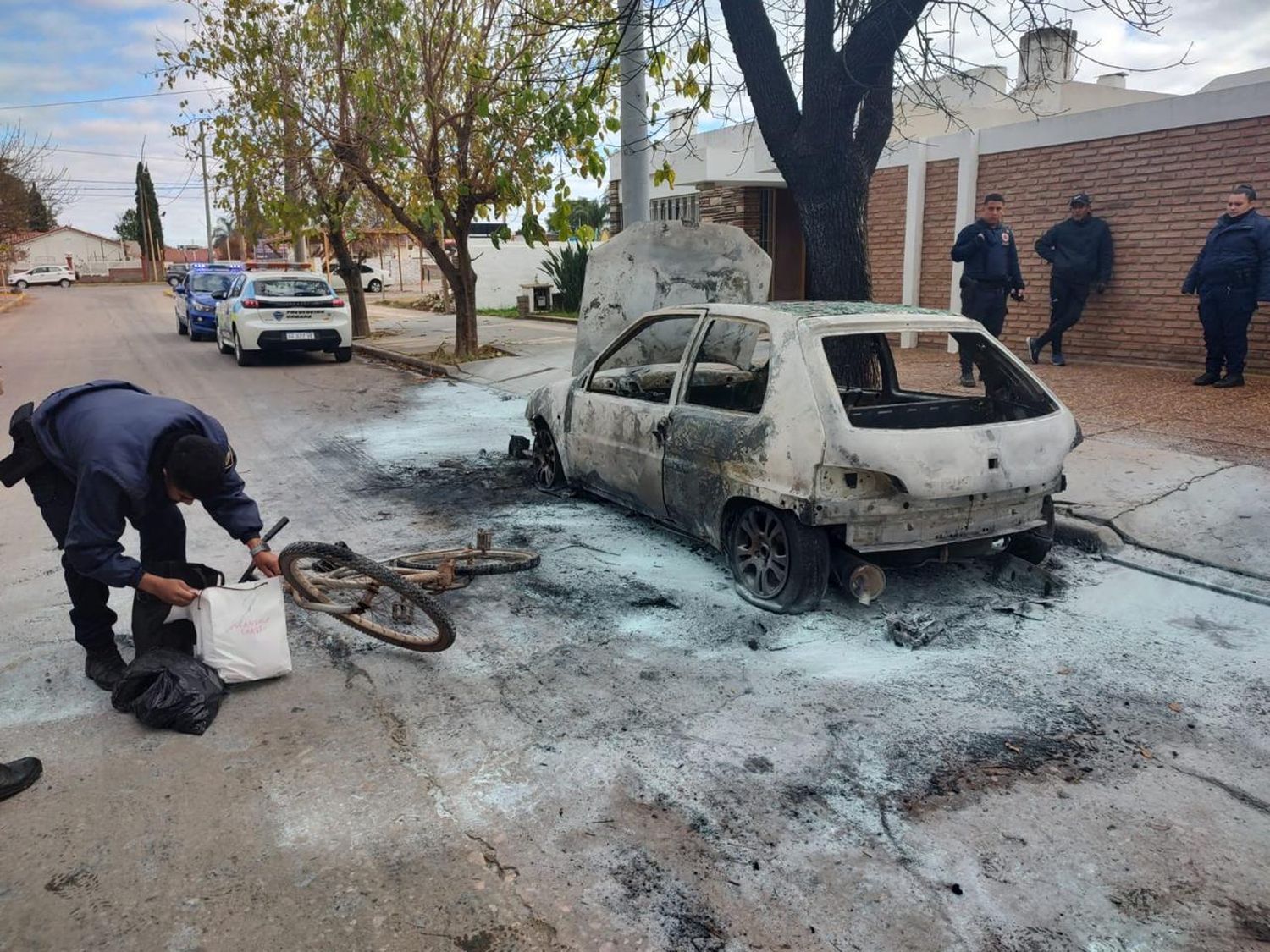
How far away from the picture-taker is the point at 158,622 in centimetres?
388

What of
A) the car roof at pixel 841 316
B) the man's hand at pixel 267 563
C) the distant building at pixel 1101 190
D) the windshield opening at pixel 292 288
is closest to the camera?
the man's hand at pixel 267 563

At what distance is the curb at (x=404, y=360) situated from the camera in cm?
1458

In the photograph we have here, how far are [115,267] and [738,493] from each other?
8743cm

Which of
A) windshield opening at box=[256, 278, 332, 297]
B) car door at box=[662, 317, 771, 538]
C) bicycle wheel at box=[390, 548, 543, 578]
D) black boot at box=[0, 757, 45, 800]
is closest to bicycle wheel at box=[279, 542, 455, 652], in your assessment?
bicycle wheel at box=[390, 548, 543, 578]

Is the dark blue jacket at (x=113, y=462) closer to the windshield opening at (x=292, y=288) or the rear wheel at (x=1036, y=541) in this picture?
the rear wheel at (x=1036, y=541)

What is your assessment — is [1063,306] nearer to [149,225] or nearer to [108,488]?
[108,488]

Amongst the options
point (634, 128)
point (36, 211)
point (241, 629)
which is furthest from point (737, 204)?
point (36, 211)

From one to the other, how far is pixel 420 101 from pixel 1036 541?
11.5 metres

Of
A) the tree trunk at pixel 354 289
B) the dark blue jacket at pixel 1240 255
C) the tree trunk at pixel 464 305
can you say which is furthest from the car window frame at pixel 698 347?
the tree trunk at pixel 354 289

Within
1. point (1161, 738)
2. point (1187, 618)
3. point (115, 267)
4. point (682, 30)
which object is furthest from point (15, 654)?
point (115, 267)

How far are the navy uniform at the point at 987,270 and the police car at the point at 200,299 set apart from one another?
16432 millimetres

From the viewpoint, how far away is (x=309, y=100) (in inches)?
599

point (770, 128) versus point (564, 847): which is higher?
point (770, 128)

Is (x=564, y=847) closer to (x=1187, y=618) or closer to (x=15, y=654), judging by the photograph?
(x=15, y=654)
